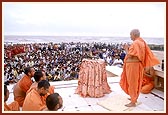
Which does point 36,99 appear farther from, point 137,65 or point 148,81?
point 148,81

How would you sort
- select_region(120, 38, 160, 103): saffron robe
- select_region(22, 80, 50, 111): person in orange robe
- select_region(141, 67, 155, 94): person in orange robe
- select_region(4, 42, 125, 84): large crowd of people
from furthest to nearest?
select_region(4, 42, 125, 84): large crowd of people → select_region(141, 67, 155, 94): person in orange robe → select_region(120, 38, 160, 103): saffron robe → select_region(22, 80, 50, 111): person in orange robe

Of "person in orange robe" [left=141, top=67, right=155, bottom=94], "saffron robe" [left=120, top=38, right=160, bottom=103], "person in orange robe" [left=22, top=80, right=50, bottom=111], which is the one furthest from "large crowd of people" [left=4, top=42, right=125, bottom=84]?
"person in orange robe" [left=22, top=80, right=50, bottom=111]

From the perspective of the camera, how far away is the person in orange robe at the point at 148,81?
3904mm

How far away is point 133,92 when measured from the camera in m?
3.15

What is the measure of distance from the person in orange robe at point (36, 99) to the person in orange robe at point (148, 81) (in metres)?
1.96

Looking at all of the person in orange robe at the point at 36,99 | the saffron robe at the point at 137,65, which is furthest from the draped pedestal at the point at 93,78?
the person in orange robe at the point at 36,99

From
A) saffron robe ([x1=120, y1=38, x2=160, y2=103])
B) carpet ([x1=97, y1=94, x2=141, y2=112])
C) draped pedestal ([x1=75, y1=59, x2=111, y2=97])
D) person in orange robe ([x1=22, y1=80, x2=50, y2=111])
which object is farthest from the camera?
draped pedestal ([x1=75, y1=59, x2=111, y2=97])

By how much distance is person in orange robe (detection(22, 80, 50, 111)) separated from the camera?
249cm

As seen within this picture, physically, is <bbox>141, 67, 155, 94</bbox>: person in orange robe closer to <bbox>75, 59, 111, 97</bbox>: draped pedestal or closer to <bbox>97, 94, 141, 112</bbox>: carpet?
<bbox>97, 94, 141, 112</bbox>: carpet

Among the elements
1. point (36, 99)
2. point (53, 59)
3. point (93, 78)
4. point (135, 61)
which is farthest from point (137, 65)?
point (53, 59)

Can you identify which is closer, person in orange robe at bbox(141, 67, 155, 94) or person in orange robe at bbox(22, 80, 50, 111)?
person in orange robe at bbox(22, 80, 50, 111)

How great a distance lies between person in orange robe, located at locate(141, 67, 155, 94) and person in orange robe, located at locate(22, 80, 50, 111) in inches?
77.0

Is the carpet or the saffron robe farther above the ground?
the saffron robe

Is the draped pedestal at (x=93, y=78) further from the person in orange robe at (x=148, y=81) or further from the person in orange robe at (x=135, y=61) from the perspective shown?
the person in orange robe at (x=148, y=81)
